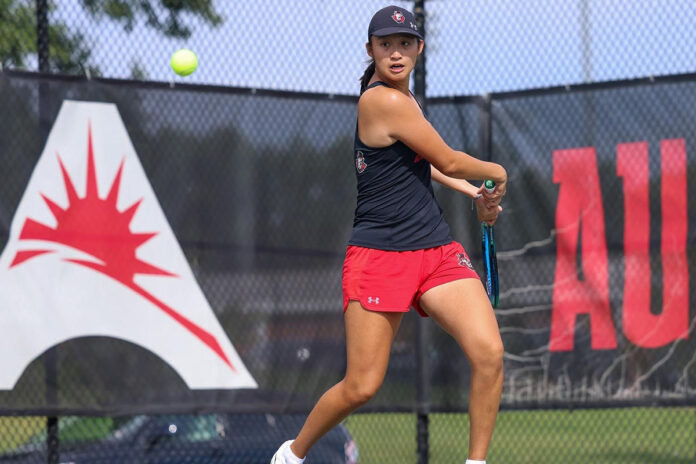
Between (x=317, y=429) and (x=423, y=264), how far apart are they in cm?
78

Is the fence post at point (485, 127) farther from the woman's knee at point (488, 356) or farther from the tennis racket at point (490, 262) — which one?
the woman's knee at point (488, 356)

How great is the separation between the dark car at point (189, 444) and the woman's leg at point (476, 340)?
243 centimetres

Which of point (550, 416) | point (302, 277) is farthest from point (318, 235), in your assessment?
point (550, 416)

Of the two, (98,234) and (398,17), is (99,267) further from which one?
(398,17)

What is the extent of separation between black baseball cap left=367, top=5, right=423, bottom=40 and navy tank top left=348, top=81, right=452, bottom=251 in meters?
0.21

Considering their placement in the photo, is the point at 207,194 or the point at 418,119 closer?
the point at 418,119

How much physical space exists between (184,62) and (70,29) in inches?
25.5

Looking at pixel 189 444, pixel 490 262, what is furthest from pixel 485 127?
pixel 189 444

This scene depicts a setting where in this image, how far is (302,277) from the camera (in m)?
5.95

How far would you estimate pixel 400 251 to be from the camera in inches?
159

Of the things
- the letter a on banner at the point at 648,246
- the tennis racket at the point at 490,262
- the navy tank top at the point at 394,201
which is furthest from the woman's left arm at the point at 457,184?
the letter a on banner at the point at 648,246

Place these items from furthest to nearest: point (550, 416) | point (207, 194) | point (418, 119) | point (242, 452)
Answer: point (550, 416), point (242, 452), point (207, 194), point (418, 119)

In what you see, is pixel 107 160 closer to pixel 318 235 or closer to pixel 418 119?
pixel 318 235

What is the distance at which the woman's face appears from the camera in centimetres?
395
